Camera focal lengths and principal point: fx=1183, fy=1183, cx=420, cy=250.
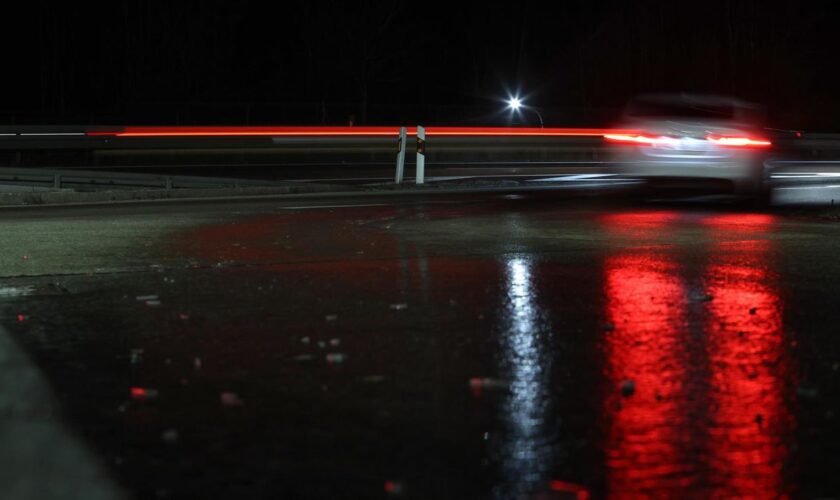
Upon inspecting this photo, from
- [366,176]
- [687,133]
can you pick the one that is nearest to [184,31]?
[366,176]

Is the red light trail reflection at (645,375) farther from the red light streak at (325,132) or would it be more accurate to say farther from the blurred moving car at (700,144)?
the red light streak at (325,132)

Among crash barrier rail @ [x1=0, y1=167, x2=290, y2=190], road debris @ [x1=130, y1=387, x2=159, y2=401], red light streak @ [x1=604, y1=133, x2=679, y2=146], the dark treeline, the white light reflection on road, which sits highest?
the dark treeline

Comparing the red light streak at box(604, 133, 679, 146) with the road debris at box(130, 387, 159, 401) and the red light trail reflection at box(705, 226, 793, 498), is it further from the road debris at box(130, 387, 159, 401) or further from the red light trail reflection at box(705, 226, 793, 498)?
the road debris at box(130, 387, 159, 401)

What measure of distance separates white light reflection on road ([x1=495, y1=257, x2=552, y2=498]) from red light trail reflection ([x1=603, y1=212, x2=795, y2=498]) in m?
0.32

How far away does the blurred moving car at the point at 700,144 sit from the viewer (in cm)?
1681

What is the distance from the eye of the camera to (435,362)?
22.7 feet

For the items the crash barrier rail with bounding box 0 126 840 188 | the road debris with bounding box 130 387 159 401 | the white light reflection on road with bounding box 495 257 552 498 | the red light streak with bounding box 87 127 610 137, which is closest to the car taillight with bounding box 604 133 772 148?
the white light reflection on road with bounding box 495 257 552 498

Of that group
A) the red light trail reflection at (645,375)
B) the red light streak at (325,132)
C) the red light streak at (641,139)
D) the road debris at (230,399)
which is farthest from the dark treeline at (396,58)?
the road debris at (230,399)

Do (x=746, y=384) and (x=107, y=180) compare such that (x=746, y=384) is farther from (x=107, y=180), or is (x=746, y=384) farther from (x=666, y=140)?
(x=107, y=180)

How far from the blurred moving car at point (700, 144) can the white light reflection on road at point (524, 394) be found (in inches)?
311

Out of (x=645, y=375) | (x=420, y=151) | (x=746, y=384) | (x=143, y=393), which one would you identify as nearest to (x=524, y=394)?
(x=645, y=375)

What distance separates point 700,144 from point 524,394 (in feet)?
37.6

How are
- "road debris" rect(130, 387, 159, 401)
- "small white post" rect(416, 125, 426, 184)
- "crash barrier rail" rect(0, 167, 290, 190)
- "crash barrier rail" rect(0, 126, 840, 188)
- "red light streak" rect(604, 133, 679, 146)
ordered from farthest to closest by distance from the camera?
"crash barrier rail" rect(0, 126, 840, 188), "small white post" rect(416, 125, 426, 184), "crash barrier rail" rect(0, 167, 290, 190), "red light streak" rect(604, 133, 679, 146), "road debris" rect(130, 387, 159, 401)

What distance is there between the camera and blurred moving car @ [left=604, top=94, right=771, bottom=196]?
16812 millimetres
